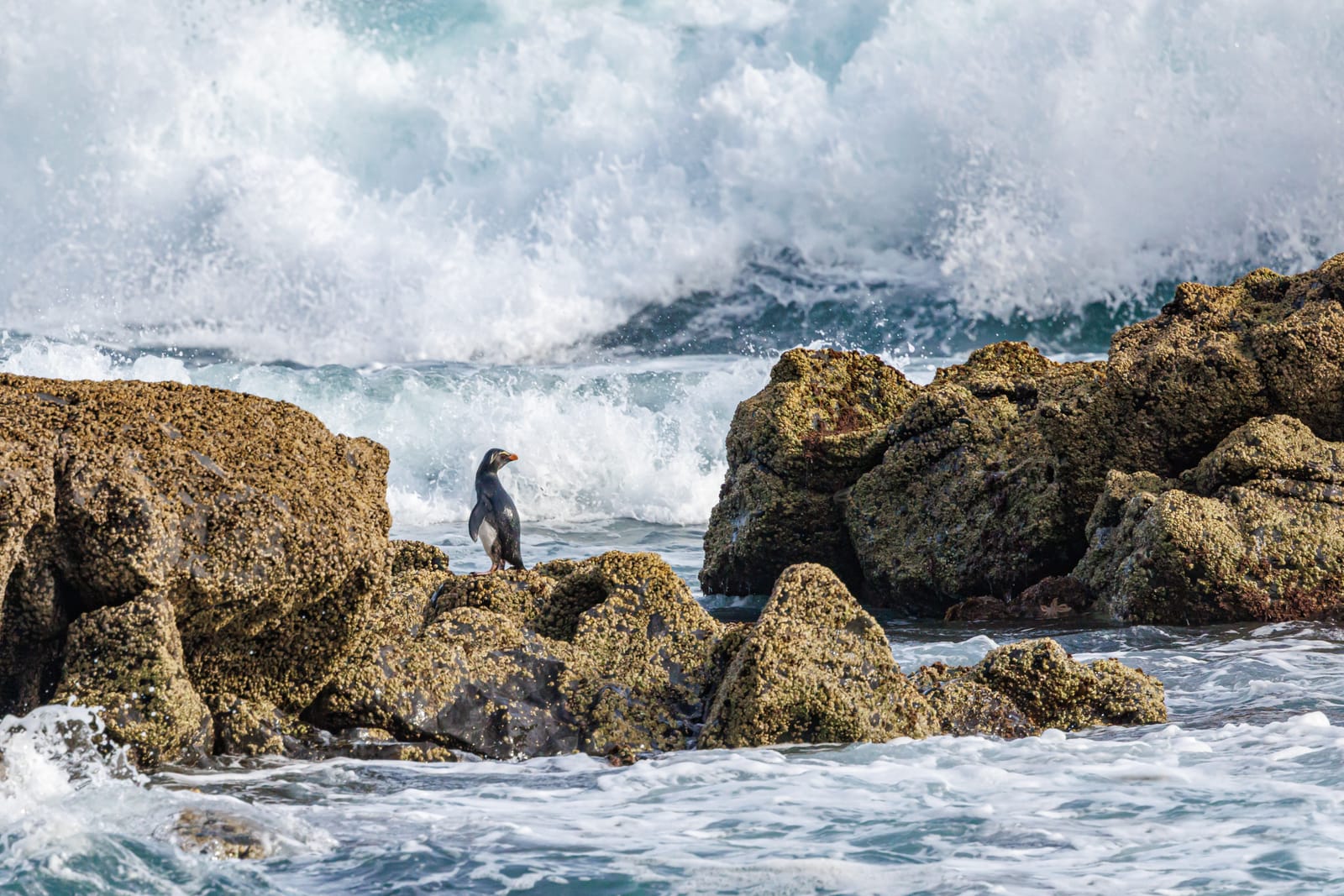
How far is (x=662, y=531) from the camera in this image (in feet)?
Answer: 49.5

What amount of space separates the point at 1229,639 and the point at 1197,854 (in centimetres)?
334

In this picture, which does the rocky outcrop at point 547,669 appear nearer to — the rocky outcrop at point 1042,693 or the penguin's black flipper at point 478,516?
the rocky outcrop at point 1042,693

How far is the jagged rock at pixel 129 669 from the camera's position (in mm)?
4152

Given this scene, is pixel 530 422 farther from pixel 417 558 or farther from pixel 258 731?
pixel 258 731

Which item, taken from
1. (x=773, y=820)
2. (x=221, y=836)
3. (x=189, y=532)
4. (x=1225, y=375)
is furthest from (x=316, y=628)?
(x=1225, y=375)

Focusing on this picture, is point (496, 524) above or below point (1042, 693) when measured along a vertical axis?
above

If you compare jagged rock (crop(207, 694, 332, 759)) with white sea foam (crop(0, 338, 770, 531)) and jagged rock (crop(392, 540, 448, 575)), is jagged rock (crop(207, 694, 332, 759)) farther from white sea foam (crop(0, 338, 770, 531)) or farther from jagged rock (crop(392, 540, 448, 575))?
white sea foam (crop(0, 338, 770, 531))

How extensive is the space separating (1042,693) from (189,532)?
10.5 feet

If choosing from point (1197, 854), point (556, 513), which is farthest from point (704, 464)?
point (1197, 854)

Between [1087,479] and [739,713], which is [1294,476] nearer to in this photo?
[1087,479]

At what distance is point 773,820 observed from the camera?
4277 mm

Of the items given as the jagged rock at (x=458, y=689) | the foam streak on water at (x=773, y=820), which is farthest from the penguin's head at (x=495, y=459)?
the foam streak on water at (x=773, y=820)

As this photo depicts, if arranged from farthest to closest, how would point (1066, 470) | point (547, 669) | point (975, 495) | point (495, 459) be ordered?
1. point (495, 459)
2. point (975, 495)
3. point (1066, 470)
4. point (547, 669)

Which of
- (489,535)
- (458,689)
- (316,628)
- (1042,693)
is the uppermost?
(489,535)
